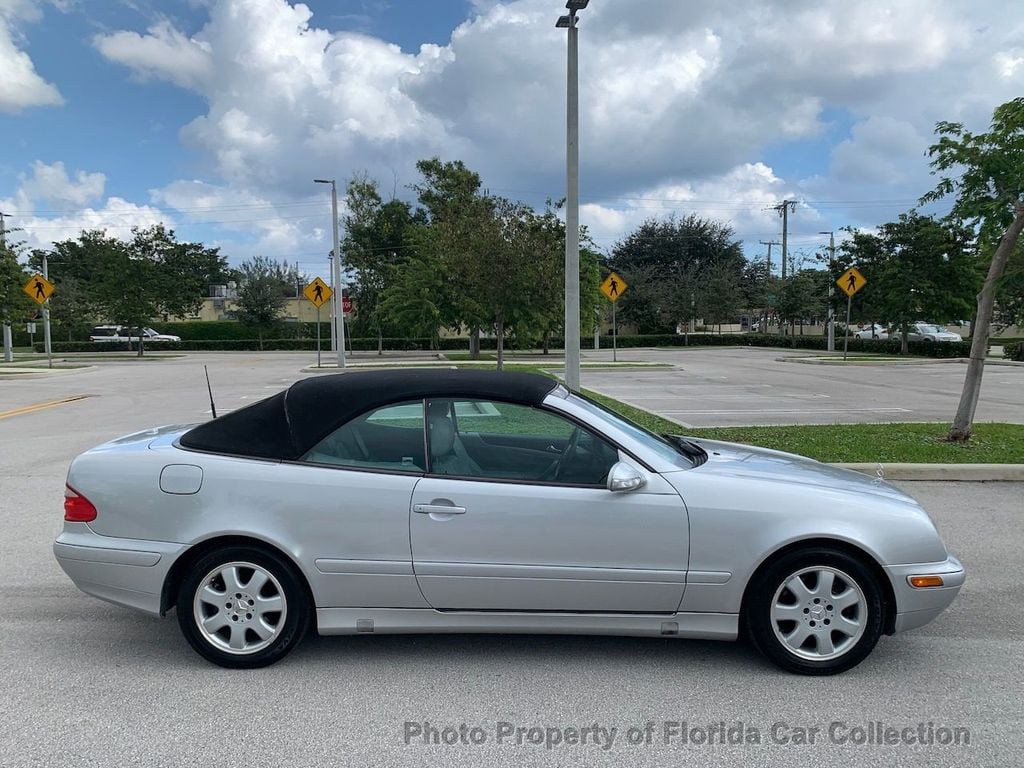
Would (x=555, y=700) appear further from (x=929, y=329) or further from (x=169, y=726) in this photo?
(x=929, y=329)

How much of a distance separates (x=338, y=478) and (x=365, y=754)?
1.28 meters

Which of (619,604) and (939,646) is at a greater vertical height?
(619,604)

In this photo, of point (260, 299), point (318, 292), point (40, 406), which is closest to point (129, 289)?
point (260, 299)

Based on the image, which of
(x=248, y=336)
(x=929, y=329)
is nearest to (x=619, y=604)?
(x=929, y=329)

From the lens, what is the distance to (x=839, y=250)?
128ft

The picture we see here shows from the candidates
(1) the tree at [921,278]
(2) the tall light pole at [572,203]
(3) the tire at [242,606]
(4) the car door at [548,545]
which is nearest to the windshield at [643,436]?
(4) the car door at [548,545]

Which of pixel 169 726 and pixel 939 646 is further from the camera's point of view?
pixel 939 646

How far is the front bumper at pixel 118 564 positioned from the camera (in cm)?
370

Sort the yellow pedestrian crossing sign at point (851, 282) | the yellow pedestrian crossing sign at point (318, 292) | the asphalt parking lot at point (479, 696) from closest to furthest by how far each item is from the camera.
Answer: the asphalt parking lot at point (479, 696) → the yellow pedestrian crossing sign at point (318, 292) → the yellow pedestrian crossing sign at point (851, 282)

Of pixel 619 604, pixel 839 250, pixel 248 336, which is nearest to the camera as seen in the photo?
pixel 619 604

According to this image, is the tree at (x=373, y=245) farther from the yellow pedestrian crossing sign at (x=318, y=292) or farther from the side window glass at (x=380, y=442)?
the side window glass at (x=380, y=442)

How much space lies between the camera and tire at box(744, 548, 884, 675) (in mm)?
3562

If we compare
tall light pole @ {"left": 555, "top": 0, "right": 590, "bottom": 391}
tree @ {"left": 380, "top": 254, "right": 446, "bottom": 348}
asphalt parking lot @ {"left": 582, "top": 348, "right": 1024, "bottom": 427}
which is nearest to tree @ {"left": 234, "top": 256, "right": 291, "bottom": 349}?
tree @ {"left": 380, "top": 254, "right": 446, "bottom": 348}

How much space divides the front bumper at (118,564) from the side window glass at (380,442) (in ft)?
2.88
